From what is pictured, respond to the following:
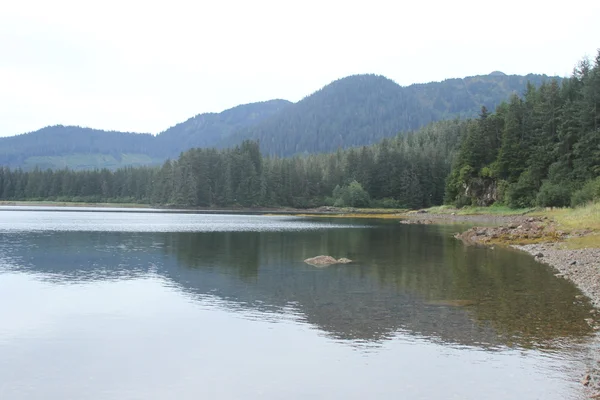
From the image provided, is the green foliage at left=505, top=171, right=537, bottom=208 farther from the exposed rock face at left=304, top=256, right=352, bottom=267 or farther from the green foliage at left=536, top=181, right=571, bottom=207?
the exposed rock face at left=304, top=256, right=352, bottom=267

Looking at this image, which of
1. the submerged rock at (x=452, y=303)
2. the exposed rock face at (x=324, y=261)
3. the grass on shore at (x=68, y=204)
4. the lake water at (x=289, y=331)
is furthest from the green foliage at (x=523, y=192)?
the grass on shore at (x=68, y=204)

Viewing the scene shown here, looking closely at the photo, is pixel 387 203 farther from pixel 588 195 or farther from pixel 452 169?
pixel 588 195

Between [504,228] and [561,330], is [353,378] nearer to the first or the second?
[561,330]

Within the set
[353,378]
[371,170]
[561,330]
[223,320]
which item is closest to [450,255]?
[561,330]

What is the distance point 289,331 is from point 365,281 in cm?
1080

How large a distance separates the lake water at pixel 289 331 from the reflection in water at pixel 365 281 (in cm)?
12

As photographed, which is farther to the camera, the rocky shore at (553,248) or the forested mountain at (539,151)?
the forested mountain at (539,151)

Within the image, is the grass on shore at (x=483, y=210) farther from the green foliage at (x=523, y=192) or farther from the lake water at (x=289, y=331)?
the lake water at (x=289, y=331)

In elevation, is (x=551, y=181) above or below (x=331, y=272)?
above

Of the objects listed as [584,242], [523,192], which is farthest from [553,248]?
[523,192]

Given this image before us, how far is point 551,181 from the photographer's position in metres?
81.2

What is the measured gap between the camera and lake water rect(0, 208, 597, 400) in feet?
40.0

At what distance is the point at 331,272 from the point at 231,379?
719 inches

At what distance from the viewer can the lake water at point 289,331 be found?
40.0ft
